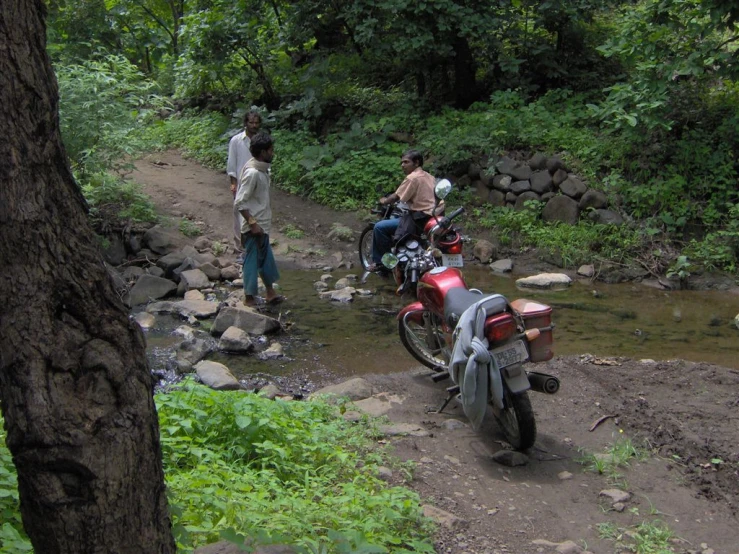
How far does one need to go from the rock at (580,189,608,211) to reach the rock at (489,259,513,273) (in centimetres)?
155

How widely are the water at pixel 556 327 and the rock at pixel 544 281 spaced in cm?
15

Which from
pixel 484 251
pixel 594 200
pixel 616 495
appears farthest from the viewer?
pixel 594 200

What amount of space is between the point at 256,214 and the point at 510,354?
4.26 metres

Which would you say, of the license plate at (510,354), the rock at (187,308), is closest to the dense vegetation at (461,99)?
the rock at (187,308)

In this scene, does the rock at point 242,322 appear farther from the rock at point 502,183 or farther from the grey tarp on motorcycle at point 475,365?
the rock at point 502,183

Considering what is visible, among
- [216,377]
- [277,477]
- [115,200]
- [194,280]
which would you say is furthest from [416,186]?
[277,477]

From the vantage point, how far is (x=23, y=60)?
7.23 feet

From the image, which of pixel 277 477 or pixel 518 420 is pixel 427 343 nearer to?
pixel 518 420

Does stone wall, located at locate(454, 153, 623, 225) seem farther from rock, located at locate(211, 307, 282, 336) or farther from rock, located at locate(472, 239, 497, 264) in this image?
rock, located at locate(211, 307, 282, 336)

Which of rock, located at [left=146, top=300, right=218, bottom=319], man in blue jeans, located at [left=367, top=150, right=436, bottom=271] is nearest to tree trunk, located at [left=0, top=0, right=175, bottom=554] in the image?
rock, located at [left=146, top=300, right=218, bottom=319]

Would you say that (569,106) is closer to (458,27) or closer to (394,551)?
(458,27)

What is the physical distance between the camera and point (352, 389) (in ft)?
19.1

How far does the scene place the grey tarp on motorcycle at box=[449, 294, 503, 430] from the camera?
4.57 m

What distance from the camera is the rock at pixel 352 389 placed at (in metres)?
5.75
